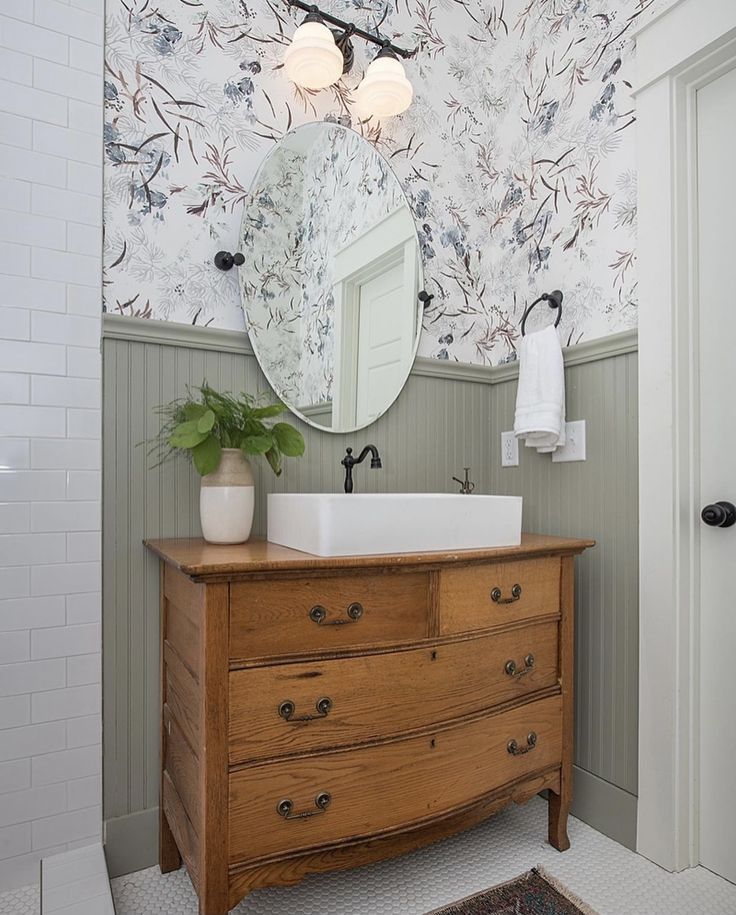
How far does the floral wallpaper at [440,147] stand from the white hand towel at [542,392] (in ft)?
0.33

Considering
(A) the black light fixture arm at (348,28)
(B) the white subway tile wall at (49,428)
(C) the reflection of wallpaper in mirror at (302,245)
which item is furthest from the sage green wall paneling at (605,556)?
(B) the white subway tile wall at (49,428)

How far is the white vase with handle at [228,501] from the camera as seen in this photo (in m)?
1.55

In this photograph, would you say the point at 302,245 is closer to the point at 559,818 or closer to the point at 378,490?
the point at 378,490

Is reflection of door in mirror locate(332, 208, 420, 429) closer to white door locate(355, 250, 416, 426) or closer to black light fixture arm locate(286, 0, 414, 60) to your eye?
white door locate(355, 250, 416, 426)

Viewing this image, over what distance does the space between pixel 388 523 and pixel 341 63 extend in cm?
139

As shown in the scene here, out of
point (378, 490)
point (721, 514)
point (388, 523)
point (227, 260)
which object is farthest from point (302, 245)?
point (721, 514)

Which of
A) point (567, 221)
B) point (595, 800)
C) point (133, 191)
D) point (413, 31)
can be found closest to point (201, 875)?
point (595, 800)

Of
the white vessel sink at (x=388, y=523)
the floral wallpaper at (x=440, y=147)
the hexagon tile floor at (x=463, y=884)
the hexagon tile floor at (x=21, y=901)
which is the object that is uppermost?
the floral wallpaper at (x=440, y=147)

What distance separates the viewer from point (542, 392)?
75.3 inches

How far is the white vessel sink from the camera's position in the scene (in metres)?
1.34

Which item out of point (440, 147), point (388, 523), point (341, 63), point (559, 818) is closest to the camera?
point (388, 523)

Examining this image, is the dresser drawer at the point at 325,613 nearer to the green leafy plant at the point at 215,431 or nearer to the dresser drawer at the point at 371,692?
the dresser drawer at the point at 371,692

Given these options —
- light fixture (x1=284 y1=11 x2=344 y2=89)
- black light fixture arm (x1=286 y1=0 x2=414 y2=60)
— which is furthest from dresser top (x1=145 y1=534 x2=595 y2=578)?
black light fixture arm (x1=286 y1=0 x2=414 y2=60)

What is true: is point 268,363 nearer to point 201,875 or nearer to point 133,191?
point 133,191
